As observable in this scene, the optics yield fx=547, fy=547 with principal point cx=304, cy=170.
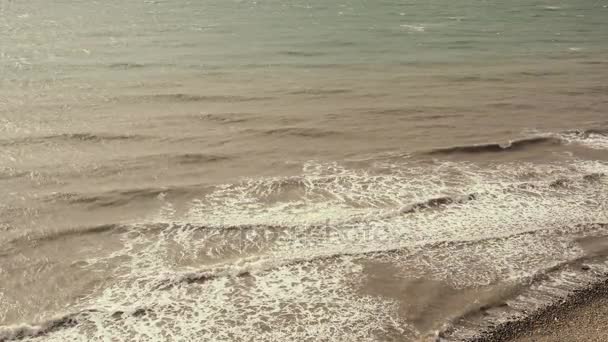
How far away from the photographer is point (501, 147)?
8.23 meters

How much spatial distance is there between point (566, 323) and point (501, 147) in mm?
4088

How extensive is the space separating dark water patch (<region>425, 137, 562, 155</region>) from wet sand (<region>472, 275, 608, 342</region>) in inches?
135

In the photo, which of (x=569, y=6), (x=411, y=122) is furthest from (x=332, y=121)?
(x=569, y=6)

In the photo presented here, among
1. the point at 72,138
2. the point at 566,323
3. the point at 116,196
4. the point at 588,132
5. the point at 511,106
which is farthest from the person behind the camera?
the point at 511,106

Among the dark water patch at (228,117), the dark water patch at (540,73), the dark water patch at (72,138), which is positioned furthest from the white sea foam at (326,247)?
the dark water patch at (540,73)

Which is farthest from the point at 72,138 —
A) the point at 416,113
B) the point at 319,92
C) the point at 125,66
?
the point at 416,113

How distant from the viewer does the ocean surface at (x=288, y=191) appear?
15.5ft

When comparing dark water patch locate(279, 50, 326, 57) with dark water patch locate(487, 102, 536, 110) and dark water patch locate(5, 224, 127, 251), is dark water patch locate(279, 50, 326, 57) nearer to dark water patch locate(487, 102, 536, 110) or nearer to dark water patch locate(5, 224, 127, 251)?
dark water patch locate(487, 102, 536, 110)

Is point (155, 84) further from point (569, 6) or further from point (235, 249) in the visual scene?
point (569, 6)

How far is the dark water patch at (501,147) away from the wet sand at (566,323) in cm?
342

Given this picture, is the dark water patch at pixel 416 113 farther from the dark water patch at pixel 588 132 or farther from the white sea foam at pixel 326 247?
the white sea foam at pixel 326 247

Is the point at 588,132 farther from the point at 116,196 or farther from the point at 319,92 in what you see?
the point at 116,196

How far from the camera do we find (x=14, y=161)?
719cm

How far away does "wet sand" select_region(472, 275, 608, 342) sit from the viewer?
440 cm
